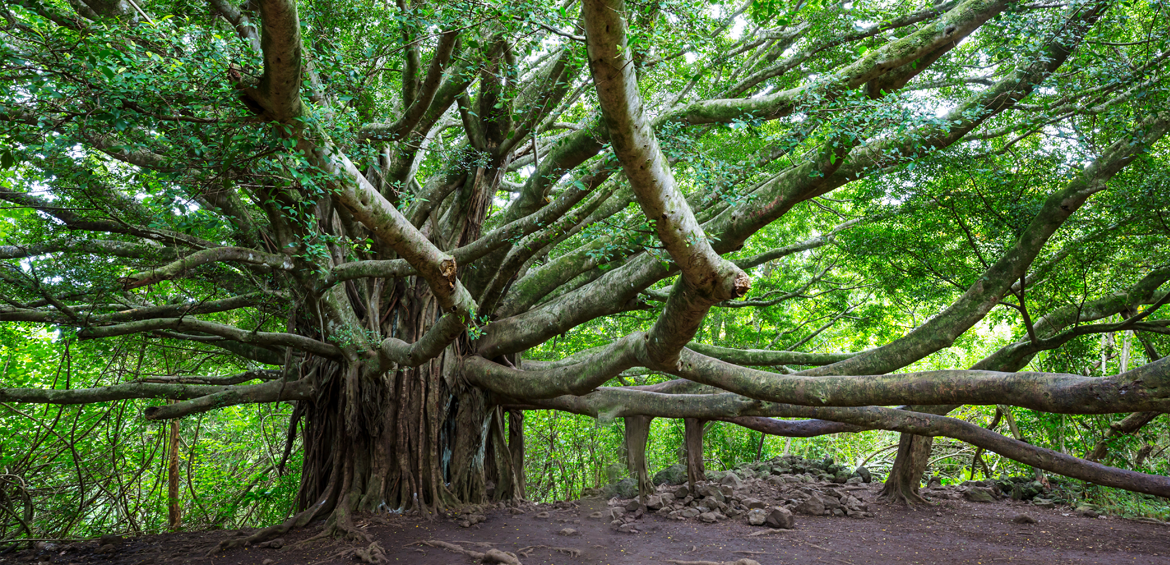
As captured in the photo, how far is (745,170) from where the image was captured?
4309mm

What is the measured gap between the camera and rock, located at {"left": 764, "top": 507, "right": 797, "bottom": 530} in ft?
19.1

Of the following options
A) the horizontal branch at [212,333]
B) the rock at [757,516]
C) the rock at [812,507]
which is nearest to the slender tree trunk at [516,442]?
the horizontal branch at [212,333]

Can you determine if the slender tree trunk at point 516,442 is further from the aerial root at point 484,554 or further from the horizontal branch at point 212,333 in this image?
the horizontal branch at point 212,333

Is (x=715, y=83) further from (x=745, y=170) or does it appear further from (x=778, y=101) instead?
(x=745, y=170)

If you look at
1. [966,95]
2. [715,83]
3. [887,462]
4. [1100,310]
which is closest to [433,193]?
[715,83]

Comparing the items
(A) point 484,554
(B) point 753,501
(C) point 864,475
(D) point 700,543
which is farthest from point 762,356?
(A) point 484,554

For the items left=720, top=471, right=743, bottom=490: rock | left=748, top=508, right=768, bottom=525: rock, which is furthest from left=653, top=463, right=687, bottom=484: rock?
left=748, top=508, right=768, bottom=525: rock

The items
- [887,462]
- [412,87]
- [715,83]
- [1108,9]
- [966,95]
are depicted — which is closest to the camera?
[1108,9]

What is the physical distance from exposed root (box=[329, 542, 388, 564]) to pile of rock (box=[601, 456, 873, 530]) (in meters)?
2.23

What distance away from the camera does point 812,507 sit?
6.59 metres

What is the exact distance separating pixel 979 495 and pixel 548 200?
6602mm

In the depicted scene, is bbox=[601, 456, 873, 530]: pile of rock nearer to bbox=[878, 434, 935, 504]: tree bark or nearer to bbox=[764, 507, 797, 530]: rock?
bbox=[764, 507, 797, 530]: rock

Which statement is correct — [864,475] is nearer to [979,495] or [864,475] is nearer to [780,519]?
[979,495]

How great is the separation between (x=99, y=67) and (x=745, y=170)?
3.73 m
